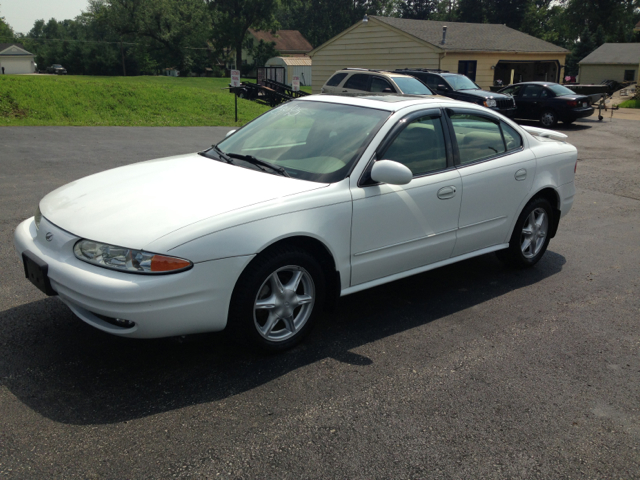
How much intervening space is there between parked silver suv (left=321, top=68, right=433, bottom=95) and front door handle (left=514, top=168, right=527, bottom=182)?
11136 mm

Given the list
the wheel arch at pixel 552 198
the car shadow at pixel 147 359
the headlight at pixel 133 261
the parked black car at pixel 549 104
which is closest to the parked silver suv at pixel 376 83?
the parked black car at pixel 549 104

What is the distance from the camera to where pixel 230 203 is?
3.59 meters

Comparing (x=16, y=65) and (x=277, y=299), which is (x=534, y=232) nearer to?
(x=277, y=299)

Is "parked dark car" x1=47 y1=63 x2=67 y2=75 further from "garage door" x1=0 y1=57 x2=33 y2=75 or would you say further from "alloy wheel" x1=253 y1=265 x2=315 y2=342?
"alloy wheel" x1=253 y1=265 x2=315 y2=342

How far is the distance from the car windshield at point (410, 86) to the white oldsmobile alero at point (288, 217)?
38.0 ft

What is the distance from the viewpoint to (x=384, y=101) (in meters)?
4.74

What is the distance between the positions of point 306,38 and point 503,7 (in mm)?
28966

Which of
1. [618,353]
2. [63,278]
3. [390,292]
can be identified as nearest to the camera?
[63,278]

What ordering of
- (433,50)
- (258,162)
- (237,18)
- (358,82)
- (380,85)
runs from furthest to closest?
(237,18) < (433,50) < (358,82) < (380,85) < (258,162)

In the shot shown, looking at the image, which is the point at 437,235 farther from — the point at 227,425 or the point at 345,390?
the point at 227,425

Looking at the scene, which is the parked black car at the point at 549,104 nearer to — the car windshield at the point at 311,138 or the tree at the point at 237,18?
the car windshield at the point at 311,138

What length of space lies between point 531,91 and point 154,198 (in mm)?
20160

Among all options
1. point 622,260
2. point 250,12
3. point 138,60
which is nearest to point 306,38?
point 250,12

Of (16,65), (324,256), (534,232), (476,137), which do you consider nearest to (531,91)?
(534,232)
